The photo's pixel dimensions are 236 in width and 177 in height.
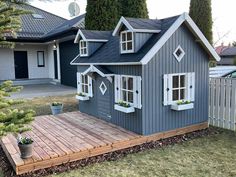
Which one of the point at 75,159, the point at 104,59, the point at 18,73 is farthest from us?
the point at 18,73

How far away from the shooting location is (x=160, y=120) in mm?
5738

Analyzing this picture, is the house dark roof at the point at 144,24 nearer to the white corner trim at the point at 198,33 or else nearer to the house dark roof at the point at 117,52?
the house dark roof at the point at 117,52

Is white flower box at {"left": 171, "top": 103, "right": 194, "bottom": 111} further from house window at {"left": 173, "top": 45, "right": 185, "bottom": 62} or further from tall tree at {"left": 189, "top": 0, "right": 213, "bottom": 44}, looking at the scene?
tall tree at {"left": 189, "top": 0, "right": 213, "bottom": 44}

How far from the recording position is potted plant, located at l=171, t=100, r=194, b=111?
Result: 18.6ft

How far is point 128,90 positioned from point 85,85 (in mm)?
2256

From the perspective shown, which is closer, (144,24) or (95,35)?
(144,24)

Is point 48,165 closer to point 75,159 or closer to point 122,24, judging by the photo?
point 75,159

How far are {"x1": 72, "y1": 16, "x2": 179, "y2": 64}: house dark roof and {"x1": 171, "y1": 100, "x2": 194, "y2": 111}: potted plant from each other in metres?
1.43

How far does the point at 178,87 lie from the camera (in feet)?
19.5

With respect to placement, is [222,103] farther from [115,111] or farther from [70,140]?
[70,140]

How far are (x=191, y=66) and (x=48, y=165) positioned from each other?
3960 millimetres

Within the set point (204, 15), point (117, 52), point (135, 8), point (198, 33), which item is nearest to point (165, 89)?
point (198, 33)

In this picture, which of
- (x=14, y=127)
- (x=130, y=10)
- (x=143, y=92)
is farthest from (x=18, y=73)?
(x=14, y=127)

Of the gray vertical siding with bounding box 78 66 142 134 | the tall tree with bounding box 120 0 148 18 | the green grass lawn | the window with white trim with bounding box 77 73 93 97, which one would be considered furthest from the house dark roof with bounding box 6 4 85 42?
the green grass lawn
